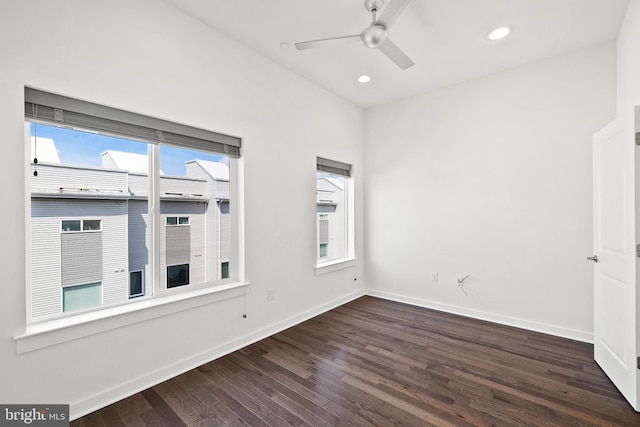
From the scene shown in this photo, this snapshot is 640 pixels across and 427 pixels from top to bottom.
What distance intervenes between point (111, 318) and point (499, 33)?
384cm

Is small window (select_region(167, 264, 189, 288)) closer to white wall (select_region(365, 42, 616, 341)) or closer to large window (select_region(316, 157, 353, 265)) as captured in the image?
large window (select_region(316, 157, 353, 265))

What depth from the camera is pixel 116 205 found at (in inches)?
83.0

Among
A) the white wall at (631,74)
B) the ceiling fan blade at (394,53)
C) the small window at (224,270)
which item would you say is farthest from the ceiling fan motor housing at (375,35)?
the small window at (224,270)

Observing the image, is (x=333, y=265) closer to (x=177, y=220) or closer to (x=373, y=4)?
(x=177, y=220)

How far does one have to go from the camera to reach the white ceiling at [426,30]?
2.26 m

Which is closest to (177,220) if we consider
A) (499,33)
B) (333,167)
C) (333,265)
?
(333,265)

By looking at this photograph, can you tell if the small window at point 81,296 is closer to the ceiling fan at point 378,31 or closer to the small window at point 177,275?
the small window at point 177,275

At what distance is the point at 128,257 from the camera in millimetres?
2162

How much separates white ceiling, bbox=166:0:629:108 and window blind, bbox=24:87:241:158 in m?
0.96

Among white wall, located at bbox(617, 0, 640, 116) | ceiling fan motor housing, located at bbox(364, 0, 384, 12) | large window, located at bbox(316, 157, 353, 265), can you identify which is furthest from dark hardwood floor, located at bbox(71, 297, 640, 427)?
ceiling fan motor housing, located at bbox(364, 0, 384, 12)

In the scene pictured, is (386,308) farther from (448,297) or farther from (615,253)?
(615,253)

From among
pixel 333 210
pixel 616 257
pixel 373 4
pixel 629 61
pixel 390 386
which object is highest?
pixel 373 4

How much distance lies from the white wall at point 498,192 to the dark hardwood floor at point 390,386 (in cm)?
54

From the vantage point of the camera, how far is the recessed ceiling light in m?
2.54
